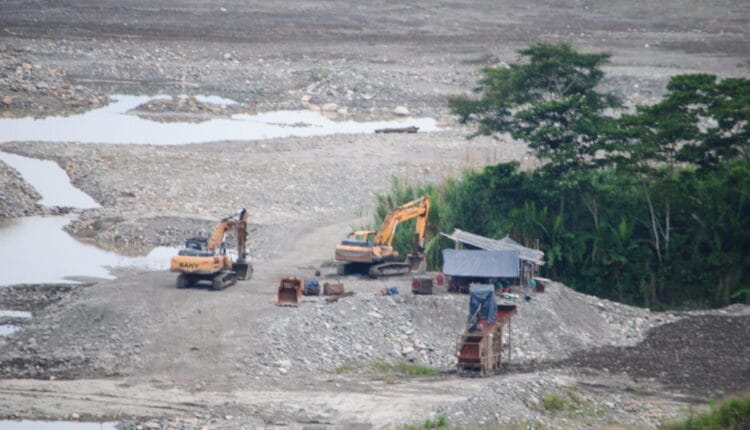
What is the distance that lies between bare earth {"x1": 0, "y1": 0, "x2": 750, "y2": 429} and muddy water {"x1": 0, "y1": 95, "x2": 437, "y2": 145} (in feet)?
5.05

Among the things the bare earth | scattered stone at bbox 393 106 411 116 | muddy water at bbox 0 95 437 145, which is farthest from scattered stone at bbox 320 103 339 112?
scattered stone at bbox 393 106 411 116

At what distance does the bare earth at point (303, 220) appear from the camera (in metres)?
30.2

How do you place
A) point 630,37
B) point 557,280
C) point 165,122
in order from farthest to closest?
point 630,37
point 165,122
point 557,280

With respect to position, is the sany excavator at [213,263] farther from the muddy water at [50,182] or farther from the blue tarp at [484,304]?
the muddy water at [50,182]

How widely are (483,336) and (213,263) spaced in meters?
8.07

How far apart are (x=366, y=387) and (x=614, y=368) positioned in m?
6.42

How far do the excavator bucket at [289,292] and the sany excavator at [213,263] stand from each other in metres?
1.91

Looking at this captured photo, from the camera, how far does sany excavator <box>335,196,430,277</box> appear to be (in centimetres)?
3997

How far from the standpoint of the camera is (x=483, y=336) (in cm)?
3256

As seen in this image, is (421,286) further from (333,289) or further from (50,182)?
(50,182)

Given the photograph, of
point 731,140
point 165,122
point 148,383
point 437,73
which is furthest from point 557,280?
point 437,73

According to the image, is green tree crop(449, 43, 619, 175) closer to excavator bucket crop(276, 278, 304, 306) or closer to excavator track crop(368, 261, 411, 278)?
excavator track crop(368, 261, 411, 278)

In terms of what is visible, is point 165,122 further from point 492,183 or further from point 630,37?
point 630,37

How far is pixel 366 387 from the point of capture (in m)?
31.0
